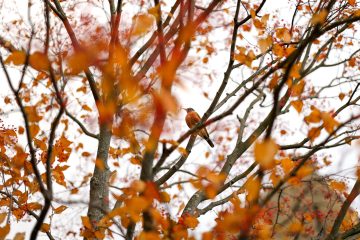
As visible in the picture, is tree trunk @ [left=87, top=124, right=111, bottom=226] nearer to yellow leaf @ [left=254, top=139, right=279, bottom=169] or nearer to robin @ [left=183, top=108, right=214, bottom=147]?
robin @ [left=183, top=108, right=214, bottom=147]

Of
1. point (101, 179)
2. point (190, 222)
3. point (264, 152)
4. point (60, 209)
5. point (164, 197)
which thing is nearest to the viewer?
point (264, 152)

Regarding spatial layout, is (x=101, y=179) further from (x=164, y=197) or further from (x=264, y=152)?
(x=264, y=152)

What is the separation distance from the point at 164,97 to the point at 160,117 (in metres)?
0.34

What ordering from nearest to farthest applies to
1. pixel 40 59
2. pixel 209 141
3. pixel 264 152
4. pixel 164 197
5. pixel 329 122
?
pixel 264 152, pixel 40 59, pixel 329 122, pixel 164 197, pixel 209 141

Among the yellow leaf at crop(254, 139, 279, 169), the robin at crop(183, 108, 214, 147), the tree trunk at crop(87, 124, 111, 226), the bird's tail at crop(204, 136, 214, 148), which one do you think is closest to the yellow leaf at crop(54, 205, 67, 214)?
the tree trunk at crop(87, 124, 111, 226)

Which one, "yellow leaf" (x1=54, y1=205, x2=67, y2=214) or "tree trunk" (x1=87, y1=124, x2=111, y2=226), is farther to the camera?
"tree trunk" (x1=87, y1=124, x2=111, y2=226)

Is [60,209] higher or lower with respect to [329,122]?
higher

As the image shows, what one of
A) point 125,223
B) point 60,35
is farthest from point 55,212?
point 60,35

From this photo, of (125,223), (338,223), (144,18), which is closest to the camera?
(144,18)

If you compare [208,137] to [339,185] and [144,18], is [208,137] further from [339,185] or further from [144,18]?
[144,18]

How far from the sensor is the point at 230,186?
466cm

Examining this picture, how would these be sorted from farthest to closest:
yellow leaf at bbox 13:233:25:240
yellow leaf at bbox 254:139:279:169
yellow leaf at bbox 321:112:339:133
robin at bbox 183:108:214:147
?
1. robin at bbox 183:108:214:147
2. yellow leaf at bbox 13:233:25:240
3. yellow leaf at bbox 321:112:339:133
4. yellow leaf at bbox 254:139:279:169

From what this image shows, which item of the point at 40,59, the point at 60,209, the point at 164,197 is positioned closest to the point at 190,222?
the point at 164,197

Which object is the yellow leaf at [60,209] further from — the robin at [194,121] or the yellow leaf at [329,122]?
the robin at [194,121]
